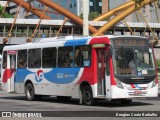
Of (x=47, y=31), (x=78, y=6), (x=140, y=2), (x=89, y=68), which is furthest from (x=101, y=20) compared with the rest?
(x=89, y=68)

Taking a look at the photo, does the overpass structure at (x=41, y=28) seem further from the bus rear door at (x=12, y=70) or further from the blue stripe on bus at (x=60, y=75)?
the blue stripe on bus at (x=60, y=75)

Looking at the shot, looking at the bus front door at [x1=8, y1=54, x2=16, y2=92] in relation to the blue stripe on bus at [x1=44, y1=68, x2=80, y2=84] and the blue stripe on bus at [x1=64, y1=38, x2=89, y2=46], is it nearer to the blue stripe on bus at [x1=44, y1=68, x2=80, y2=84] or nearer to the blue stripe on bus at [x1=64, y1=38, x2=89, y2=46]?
the blue stripe on bus at [x1=44, y1=68, x2=80, y2=84]

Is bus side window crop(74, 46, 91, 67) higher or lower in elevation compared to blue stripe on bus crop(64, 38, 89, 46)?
lower

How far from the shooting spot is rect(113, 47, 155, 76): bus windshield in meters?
20.4

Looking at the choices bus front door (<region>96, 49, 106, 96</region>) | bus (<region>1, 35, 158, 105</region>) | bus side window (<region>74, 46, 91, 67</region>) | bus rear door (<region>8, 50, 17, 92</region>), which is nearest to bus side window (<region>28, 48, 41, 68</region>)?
bus (<region>1, 35, 158, 105</region>)

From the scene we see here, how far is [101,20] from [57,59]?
86441 millimetres

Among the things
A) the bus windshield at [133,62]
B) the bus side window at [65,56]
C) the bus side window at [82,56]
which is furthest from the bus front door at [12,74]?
the bus windshield at [133,62]

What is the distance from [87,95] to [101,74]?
1.27 metres

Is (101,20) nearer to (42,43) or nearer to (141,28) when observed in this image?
(141,28)

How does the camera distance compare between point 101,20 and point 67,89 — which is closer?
point 67,89

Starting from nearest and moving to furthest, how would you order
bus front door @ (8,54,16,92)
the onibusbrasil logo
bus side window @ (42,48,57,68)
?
bus side window @ (42,48,57,68) → the onibusbrasil logo → bus front door @ (8,54,16,92)

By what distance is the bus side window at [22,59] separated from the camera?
2612 centimetres

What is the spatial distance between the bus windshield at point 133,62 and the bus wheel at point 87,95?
1.65m

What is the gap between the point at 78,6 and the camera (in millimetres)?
144500
